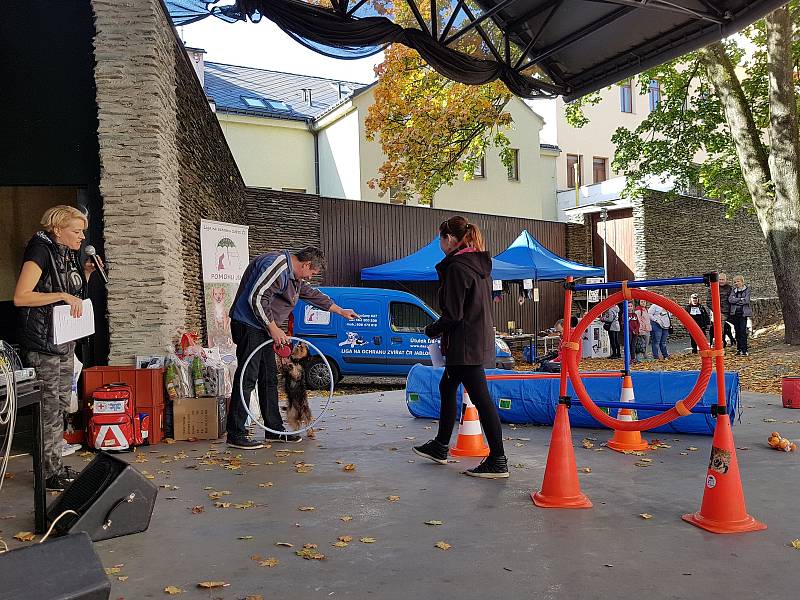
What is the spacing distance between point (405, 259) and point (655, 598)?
50.1ft

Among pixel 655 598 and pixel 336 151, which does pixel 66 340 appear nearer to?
pixel 655 598

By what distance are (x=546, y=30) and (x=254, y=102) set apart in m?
20.1

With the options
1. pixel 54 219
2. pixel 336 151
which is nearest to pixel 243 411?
pixel 54 219

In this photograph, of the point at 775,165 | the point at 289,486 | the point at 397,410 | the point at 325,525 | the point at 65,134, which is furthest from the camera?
the point at 775,165

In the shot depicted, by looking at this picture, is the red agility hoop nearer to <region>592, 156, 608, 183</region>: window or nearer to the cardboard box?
the cardboard box

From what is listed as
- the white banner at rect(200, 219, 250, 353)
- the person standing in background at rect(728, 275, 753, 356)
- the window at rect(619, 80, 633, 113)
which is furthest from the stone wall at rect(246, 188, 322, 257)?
the window at rect(619, 80, 633, 113)

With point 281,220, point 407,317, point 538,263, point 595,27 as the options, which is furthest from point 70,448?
point 538,263

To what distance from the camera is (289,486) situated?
4906mm

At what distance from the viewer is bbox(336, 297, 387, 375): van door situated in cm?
1234

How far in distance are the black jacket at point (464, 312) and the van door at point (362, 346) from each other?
7268 millimetres

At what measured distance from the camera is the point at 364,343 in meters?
12.4

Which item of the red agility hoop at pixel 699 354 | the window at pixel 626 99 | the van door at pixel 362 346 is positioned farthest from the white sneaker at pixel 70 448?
the window at pixel 626 99

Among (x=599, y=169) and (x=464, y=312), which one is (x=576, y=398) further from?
(x=599, y=169)

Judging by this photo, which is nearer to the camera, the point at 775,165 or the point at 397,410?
the point at 397,410
